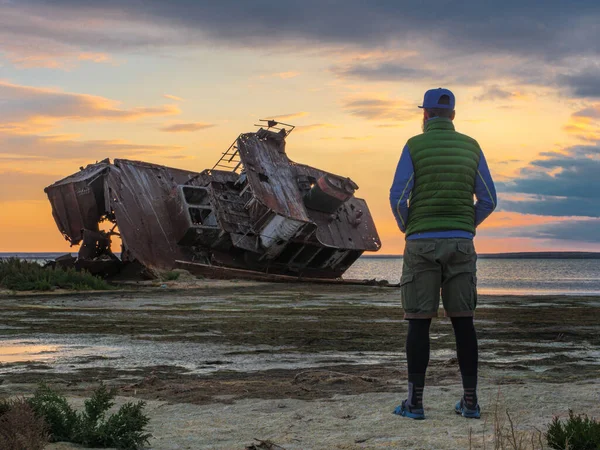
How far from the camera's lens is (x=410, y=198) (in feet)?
21.0

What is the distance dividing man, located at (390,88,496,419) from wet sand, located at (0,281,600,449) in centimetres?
40

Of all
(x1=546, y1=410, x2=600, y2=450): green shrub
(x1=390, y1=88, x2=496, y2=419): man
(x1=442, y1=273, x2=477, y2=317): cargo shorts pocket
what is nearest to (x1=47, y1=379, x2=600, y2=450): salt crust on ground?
(x1=390, y1=88, x2=496, y2=419): man

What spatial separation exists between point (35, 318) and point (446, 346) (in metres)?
7.93

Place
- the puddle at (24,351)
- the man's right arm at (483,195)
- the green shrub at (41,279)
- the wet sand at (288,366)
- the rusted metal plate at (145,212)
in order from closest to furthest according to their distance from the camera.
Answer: the wet sand at (288,366)
the man's right arm at (483,195)
the puddle at (24,351)
the green shrub at (41,279)
the rusted metal plate at (145,212)

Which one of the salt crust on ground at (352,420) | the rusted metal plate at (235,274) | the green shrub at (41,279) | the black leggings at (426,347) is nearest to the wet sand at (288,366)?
the salt crust on ground at (352,420)

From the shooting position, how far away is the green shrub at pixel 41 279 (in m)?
24.7

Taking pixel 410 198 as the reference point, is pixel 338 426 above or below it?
below

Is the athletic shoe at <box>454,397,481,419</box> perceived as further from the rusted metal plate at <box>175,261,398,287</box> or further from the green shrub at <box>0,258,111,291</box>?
the rusted metal plate at <box>175,261,398,287</box>

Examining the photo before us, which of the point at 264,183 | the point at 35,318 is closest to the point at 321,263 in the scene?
the point at 264,183

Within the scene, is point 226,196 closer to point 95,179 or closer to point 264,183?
point 264,183

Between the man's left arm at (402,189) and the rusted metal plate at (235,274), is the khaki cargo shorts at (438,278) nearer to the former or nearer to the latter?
the man's left arm at (402,189)

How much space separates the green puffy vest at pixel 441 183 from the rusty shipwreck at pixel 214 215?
23205 mm

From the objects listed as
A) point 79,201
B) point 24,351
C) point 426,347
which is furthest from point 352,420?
point 79,201

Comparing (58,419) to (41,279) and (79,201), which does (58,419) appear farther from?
(79,201)
